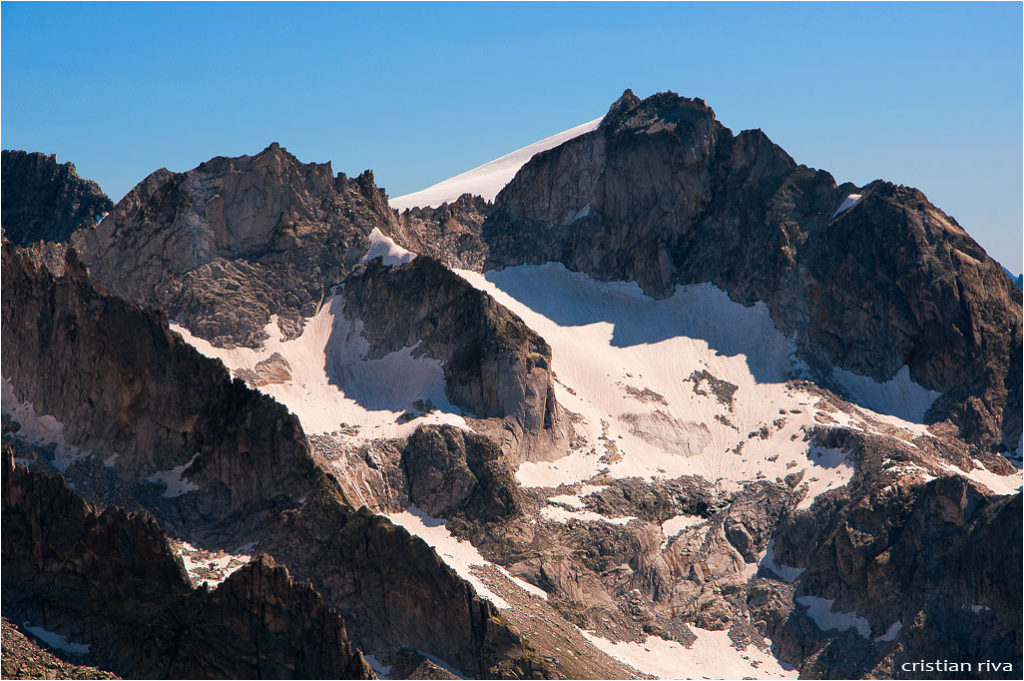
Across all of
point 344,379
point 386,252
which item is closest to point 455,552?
point 344,379

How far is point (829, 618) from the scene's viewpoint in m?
140

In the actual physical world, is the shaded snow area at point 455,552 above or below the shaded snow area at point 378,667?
above

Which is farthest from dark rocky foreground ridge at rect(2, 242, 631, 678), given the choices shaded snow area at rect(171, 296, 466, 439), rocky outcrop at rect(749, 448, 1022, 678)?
rocky outcrop at rect(749, 448, 1022, 678)

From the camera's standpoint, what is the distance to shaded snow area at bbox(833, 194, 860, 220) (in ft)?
614

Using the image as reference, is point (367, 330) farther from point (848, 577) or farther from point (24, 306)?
point (848, 577)

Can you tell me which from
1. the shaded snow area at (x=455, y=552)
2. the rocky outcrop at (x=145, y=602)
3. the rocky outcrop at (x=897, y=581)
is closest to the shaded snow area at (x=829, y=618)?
the rocky outcrop at (x=897, y=581)

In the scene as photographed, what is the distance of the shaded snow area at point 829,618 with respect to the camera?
138250mm

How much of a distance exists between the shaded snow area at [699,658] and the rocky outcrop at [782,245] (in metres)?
41.2

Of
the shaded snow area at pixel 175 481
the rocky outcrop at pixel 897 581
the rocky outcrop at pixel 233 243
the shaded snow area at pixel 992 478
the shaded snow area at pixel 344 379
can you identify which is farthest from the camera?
the rocky outcrop at pixel 233 243

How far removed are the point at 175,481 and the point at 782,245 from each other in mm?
73035

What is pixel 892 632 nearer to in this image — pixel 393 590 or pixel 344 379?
pixel 393 590

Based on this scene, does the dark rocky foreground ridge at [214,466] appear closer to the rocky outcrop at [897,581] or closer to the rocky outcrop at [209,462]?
the rocky outcrop at [209,462]

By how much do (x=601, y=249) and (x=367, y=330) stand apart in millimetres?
33680

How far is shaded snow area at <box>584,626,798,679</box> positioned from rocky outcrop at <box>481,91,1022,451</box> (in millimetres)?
41182
